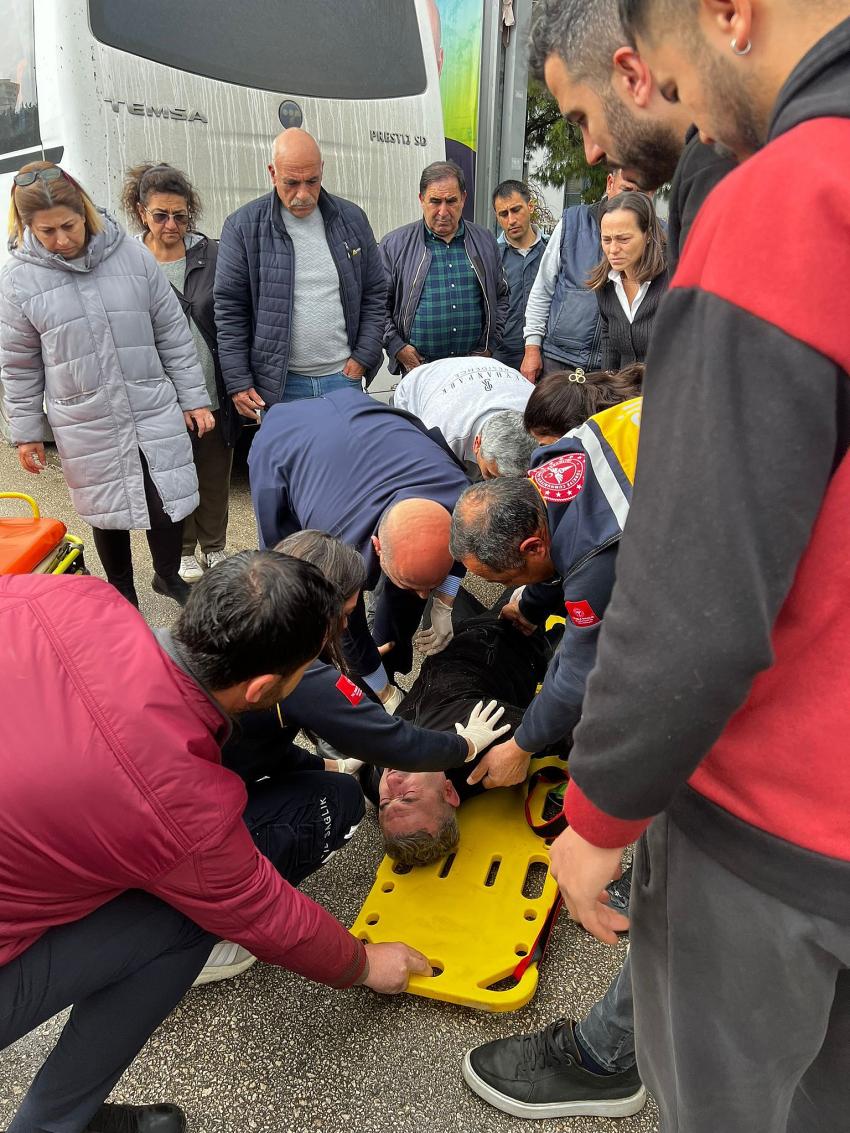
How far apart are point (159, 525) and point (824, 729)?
316 cm

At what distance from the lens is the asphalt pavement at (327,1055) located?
1.75 meters

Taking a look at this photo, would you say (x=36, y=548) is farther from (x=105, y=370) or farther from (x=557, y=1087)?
(x=557, y=1087)

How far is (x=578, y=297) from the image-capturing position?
397 cm

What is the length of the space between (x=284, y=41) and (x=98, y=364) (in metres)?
2.60

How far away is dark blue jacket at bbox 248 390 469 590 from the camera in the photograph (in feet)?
8.55

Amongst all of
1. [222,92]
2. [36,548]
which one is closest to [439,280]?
[222,92]

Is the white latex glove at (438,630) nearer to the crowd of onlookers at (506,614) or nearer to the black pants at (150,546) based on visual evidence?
the crowd of onlookers at (506,614)

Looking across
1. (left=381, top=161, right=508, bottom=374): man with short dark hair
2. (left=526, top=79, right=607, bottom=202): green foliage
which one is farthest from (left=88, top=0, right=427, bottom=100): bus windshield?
(left=526, top=79, right=607, bottom=202): green foliage

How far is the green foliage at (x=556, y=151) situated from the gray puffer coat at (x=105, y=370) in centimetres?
941

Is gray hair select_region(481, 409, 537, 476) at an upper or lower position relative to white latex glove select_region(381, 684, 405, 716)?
upper

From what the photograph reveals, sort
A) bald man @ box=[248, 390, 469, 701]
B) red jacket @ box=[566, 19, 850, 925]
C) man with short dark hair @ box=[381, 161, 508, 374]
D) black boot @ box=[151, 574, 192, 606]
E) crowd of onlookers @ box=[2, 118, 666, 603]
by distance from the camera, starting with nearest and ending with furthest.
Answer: red jacket @ box=[566, 19, 850, 925], bald man @ box=[248, 390, 469, 701], crowd of onlookers @ box=[2, 118, 666, 603], black boot @ box=[151, 574, 192, 606], man with short dark hair @ box=[381, 161, 508, 374]

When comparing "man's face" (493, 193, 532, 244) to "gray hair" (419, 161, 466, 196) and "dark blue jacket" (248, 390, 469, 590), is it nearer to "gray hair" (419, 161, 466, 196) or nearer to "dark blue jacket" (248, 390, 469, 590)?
"gray hair" (419, 161, 466, 196)

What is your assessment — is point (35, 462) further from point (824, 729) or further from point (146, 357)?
point (824, 729)

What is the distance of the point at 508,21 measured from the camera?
5883mm
